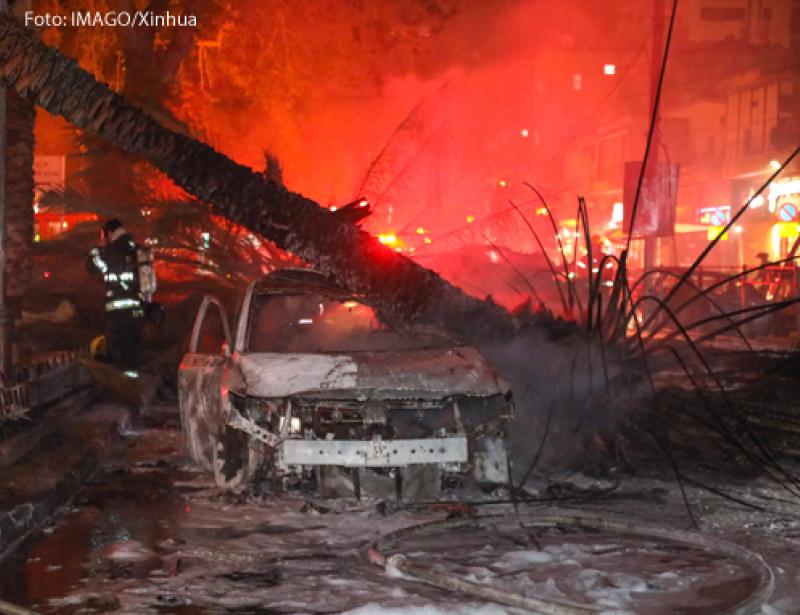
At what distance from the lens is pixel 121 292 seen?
12422 mm

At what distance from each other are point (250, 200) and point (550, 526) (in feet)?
14.3

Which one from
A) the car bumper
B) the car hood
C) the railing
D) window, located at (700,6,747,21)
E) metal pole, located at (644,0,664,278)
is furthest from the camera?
window, located at (700,6,747,21)

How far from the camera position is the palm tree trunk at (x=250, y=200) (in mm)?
9359

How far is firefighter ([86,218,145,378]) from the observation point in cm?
1231

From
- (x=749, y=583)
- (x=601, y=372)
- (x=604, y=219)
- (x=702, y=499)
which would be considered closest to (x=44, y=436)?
(x=601, y=372)

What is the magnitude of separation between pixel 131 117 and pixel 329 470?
417 centimetres

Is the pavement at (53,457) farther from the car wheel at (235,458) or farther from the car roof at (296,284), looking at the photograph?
the car roof at (296,284)

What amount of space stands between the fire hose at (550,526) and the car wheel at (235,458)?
4.31ft

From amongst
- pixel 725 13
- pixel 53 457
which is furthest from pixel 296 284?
pixel 725 13

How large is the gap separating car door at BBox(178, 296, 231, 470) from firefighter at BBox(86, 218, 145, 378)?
3.11 metres

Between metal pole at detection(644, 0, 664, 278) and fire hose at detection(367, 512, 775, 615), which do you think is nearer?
fire hose at detection(367, 512, 775, 615)

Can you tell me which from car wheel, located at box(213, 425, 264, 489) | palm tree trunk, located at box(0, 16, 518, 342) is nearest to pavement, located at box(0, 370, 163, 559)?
car wheel, located at box(213, 425, 264, 489)

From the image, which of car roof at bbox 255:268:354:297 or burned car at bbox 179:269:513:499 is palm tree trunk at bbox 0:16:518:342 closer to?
car roof at bbox 255:268:354:297

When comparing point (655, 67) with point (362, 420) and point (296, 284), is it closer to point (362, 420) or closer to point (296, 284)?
point (296, 284)
